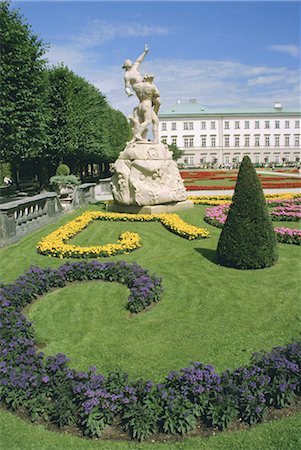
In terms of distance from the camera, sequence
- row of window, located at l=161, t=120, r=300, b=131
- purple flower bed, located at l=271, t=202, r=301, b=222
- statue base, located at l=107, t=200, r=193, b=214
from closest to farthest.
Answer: purple flower bed, located at l=271, t=202, r=301, b=222 → statue base, located at l=107, t=200, r=193, b=214 → row of window, located at l=161, t=120, r=300, b=131

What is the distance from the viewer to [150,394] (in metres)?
3.99

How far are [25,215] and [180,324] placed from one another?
9222 millimetres

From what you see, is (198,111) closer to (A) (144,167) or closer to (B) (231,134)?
(B) (231,134)

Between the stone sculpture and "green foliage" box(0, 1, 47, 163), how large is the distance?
5869 millimetres

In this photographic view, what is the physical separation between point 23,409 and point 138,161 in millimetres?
12270

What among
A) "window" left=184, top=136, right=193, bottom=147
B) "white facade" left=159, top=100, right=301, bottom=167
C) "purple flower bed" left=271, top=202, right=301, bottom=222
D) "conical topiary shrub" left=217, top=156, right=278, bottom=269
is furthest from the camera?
"window" left=184, top=136, right=193, bottom=147

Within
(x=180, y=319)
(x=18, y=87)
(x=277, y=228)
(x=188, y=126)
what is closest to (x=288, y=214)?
(x=277, y=228)

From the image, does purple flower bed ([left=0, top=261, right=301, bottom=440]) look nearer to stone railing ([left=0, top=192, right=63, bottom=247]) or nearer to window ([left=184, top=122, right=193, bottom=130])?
stone railing ([left=0, top=192, right=63, bottom=247])

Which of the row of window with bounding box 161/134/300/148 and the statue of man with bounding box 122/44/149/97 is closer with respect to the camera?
the statue of man with bounding box 122/44/149/97

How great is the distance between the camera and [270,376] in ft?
14.2

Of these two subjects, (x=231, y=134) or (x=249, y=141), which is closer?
(x=231, y=134)

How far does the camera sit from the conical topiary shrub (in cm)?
798

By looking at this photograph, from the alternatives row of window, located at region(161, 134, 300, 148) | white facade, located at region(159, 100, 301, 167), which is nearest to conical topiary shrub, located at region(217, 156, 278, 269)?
white facade, located at region(159, 100, 301, 167)

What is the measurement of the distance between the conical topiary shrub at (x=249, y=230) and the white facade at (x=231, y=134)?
87.4 metres
